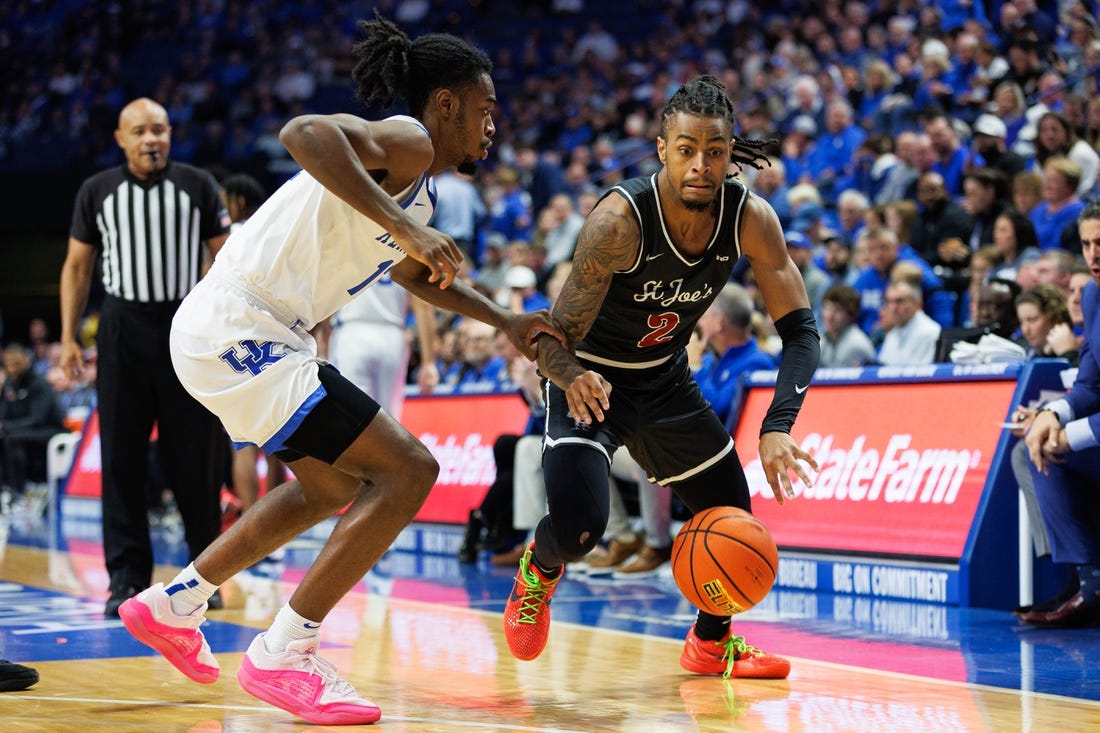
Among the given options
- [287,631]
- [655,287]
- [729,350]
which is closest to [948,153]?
[729,350]

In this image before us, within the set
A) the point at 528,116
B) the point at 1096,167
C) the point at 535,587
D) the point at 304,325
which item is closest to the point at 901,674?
the point at 535,587

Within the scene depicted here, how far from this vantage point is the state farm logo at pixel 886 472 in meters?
7.02

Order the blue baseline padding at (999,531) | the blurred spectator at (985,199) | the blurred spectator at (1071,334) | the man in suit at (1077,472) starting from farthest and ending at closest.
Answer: the blurred spectator at (985,199)
the blurred spectator at (1071,334)
the blue baseline padding at (999,531)
the man in suit at (1077,472)

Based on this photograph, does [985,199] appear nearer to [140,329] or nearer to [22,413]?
[140,329]

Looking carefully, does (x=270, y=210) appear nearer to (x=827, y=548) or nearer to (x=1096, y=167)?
(x=827, y=548)

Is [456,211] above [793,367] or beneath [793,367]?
above

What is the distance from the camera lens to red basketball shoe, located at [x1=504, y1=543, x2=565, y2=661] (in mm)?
4840

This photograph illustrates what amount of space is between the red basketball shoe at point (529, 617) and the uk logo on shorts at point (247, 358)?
1.37 m

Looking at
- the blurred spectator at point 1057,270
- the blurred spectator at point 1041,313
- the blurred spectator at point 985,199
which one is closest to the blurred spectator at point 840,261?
the blurred spectator at point 985,199

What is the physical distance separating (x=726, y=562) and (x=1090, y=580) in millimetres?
2396

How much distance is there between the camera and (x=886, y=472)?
24.2 ft

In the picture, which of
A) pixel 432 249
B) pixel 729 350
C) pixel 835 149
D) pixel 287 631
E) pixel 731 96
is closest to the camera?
pixel 432 249

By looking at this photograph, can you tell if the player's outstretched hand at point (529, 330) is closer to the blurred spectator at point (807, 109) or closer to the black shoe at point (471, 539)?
the black shoe at point (471, 539)

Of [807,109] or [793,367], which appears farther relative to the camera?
[807,109]
